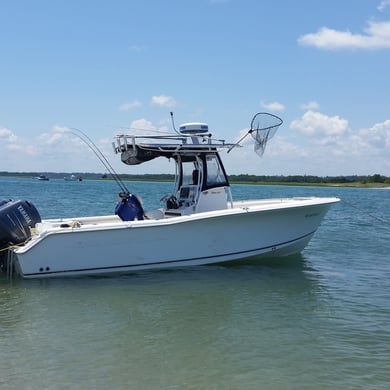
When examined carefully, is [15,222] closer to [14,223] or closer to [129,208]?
[14,223]

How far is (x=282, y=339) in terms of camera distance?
23.3 ft

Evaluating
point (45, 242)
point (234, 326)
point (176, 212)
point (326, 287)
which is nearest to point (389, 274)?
point (326, 287)

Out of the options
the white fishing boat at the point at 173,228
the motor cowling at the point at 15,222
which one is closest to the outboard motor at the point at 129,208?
the white fishing boat at the point at 173,228

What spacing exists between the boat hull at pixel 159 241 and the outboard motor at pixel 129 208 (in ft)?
1.75

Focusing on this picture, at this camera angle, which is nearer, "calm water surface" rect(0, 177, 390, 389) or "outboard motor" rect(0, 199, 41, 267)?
"calm water surface" rect(0, 177, 390, 389)

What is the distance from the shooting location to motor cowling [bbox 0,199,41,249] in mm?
9859

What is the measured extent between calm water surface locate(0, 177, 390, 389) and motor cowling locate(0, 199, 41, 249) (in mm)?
844

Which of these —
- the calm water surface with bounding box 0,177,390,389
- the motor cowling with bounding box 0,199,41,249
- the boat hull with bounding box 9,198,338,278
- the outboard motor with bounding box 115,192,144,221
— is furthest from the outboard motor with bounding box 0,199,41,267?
the outboard motor with bounding box 115,192,144,221

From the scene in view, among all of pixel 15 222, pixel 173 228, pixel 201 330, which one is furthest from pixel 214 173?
pixel 201 330

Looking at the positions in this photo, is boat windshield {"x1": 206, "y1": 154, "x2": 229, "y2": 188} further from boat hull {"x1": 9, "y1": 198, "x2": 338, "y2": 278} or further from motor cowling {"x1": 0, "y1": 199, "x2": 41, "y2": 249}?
motor cowling {"x1": 0, "y1": 199, "x2": 41, "y2": 249}

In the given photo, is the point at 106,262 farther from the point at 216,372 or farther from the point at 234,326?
the point at 216,372

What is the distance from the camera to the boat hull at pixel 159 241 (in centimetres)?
976

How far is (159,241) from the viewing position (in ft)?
34.1

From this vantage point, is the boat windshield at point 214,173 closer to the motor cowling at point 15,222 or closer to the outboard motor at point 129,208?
the outboard motor at point 129,208
